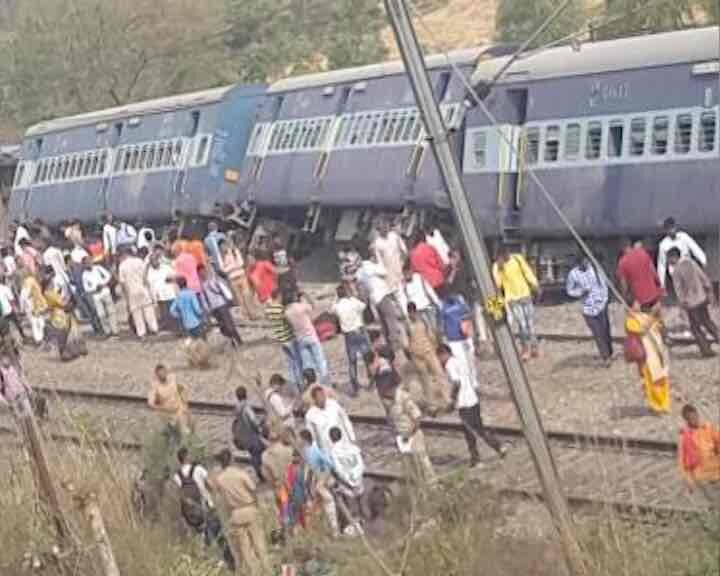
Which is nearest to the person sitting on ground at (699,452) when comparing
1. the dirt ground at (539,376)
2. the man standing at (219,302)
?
the dirt ground at (539,376)

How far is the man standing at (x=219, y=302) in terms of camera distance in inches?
955

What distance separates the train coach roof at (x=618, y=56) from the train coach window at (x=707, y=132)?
76cm

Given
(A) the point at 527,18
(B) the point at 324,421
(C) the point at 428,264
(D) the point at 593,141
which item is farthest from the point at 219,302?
(A) the point at 527,18

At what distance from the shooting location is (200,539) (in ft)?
46.8

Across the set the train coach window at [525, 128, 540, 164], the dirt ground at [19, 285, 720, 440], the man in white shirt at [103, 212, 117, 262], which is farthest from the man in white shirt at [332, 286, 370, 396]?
the man in white shirt at [103, 212, 117, 262]

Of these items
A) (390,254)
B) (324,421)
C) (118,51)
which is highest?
(118,51)

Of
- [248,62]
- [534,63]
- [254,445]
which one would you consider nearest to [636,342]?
[254,445]

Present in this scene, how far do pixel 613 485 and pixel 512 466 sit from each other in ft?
6.21

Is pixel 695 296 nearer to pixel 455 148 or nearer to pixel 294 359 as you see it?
pixel 294 359

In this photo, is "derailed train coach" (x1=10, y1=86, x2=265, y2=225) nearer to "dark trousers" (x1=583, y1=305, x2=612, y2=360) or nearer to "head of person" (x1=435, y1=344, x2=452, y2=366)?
"dark trousers" (x1=583, y1=305, x2=612, y2=360)

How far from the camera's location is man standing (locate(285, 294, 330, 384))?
19734 mm

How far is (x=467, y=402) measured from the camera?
16156 millimetres

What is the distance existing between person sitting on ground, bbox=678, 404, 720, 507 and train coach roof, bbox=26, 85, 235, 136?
82.9ft

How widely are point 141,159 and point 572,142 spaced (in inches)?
617
